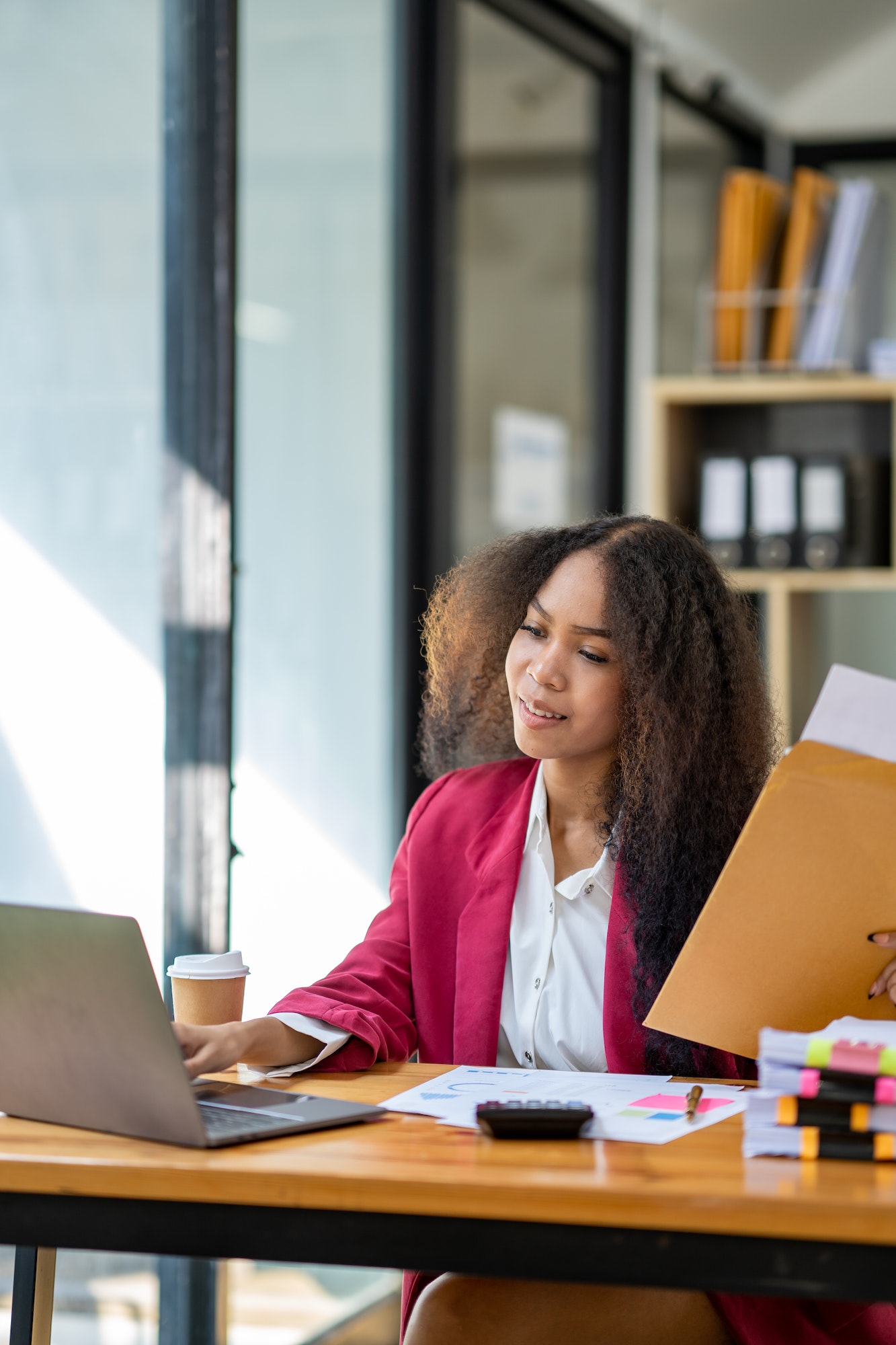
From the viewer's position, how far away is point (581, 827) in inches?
65.7

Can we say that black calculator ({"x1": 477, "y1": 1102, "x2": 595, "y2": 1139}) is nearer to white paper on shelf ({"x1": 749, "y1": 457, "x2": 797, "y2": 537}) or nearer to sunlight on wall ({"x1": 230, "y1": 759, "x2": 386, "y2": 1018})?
sunlight on wall ({"x1": 230, "y1": 759, "x2": 386, "y2": 1018})

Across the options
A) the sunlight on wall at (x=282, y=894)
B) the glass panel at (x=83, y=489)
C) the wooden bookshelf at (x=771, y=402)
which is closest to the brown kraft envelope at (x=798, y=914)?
the glass panel at (x=83, y=489)

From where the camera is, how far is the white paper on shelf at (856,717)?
1157 mm

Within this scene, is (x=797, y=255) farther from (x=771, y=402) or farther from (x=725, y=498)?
(x=725, y=498)

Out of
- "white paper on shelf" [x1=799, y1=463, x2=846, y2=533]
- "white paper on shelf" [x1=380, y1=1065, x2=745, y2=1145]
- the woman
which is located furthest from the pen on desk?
"white paper on shelf" [x1=799, y1=463, x2=846, y2=533]

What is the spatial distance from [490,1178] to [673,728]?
67 centimetres

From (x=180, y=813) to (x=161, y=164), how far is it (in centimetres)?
95

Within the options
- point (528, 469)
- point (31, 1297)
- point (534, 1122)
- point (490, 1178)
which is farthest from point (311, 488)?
point (490, 1178)

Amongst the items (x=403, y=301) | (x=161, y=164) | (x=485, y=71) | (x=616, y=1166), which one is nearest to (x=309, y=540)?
(x=403, y=301)

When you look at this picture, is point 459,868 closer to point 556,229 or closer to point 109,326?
point 109,326

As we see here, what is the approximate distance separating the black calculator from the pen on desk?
0.10 meters

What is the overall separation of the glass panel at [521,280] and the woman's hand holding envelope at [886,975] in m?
2.11

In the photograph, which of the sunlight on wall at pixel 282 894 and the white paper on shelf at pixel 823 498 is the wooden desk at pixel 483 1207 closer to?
the sunlight on wall at pixel 282 894

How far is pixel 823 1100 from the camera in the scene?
3.52ft
